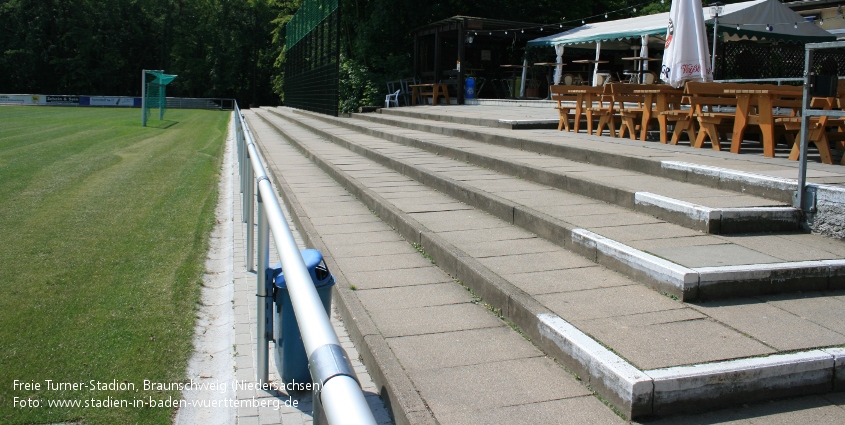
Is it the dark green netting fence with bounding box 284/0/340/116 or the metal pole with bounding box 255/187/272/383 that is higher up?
the dark green netting fence with bounding box 284/0/340/116

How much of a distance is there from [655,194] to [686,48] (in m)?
4.18

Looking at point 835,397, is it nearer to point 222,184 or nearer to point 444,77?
point 222,184

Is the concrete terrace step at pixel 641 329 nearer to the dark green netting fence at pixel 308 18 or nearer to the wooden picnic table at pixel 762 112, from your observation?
the wooden picnic table at pixel 762 112

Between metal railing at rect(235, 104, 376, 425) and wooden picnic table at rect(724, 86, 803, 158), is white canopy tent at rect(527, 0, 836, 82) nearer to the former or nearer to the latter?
wooden picnic table at rect(724, 86, 803, 158)

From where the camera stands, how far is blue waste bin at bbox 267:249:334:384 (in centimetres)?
347

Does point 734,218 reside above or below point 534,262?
above

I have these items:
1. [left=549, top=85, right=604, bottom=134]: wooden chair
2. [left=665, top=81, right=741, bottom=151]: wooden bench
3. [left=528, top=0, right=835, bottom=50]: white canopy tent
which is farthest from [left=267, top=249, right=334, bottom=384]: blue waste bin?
[left=528, top=0, right=835, bottom=50]: white canopy tent

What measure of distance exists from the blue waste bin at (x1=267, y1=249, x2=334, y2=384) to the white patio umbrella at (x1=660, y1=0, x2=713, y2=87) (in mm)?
6258

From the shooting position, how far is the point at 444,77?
71.3 ft

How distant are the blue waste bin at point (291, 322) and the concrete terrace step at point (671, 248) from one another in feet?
5.81

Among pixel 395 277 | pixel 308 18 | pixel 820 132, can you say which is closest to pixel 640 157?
pixel 820 132

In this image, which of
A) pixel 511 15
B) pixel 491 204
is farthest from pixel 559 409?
pixel 511 15

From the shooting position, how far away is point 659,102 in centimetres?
824

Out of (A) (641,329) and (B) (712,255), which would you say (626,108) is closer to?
(B) (712,255)
